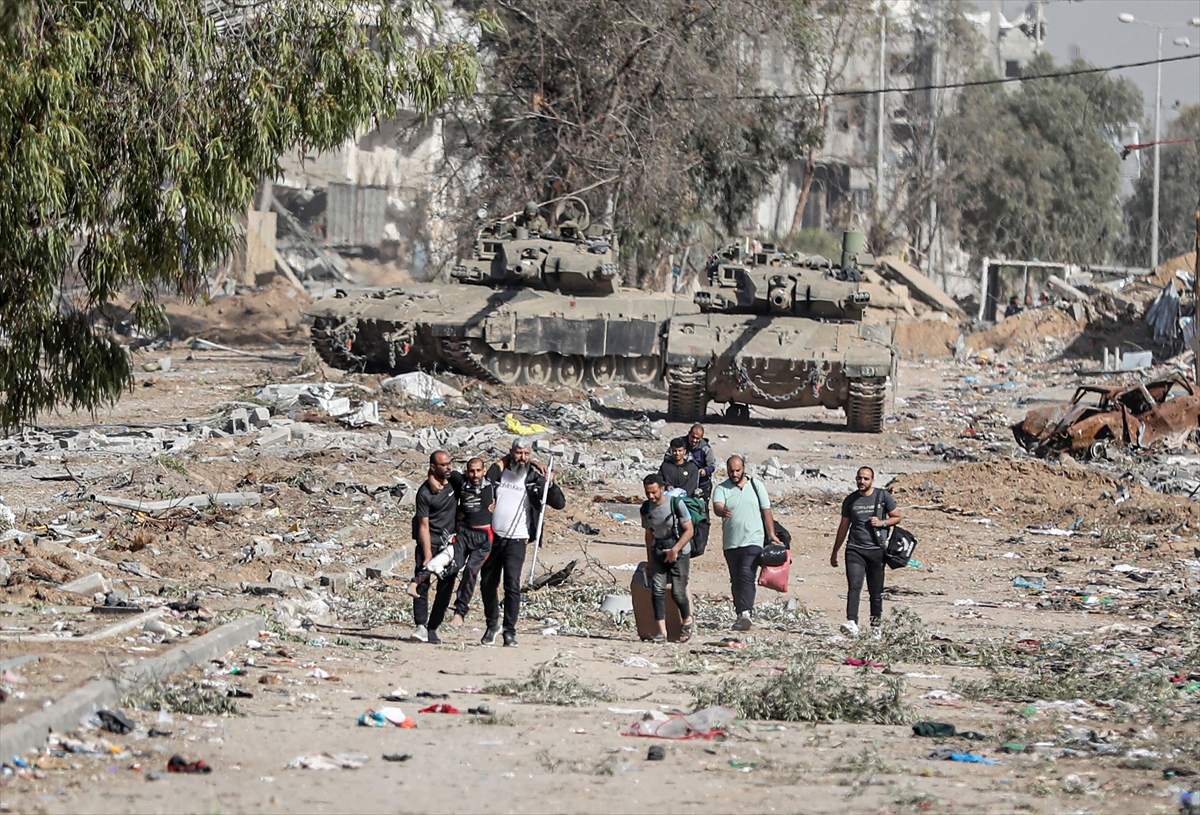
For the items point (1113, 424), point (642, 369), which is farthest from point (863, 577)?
point (642, 369)

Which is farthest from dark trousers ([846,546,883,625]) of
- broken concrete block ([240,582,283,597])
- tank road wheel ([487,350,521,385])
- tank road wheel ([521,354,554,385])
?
tank road wheel ([521,354,554,385])

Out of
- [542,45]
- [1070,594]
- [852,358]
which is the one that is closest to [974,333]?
[542,45]

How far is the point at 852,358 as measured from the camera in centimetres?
2411

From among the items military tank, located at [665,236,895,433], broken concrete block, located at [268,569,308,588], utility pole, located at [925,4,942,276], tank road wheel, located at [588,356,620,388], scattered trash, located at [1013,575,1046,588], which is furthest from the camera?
utility pole, located at [925,4,942,276]

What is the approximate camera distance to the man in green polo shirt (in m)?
11.9

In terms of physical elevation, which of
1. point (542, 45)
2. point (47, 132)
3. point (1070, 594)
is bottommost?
point (1070, 594)

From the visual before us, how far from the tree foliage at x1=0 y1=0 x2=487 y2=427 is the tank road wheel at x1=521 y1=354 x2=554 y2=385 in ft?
53.0

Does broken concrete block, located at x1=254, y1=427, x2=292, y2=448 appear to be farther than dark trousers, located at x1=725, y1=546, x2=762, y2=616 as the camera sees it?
Yes

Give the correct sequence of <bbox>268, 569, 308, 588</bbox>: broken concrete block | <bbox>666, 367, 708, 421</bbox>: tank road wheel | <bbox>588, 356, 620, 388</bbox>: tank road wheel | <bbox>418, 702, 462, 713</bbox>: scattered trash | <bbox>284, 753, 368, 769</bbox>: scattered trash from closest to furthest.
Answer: <bbox>284, 753, 368, 769</bbox>: scattered trash < <bbox>418, 702, 462, 713</bbox>: scattered trash < <bbox>268, 569, 308, 588</bbox>: broken concrete block < <bbox>666, 367, 708, 421</bbox>: tank road wheel < <bbox>588, 356, 620, 388</bbox>: tank road wheel

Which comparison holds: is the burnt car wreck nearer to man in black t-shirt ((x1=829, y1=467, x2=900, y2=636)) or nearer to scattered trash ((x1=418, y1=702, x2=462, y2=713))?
man in black t-shirt ((x1=829, y1=467, x2=900, y2=636))

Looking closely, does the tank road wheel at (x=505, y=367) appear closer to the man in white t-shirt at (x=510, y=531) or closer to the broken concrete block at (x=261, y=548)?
the broken concrete block at (x=261, y=548)

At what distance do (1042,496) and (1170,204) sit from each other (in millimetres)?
61746

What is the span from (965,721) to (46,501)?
9626 mm

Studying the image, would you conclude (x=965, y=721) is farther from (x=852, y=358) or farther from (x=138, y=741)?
(x=852, y=358)
